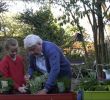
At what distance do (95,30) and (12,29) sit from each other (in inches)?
291

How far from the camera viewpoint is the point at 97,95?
434cm

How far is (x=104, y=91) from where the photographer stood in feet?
14.3

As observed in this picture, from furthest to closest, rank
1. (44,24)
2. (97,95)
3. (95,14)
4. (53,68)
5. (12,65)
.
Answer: (44,24) → (95,14) → (12,65) → (53,68) → (97,95)

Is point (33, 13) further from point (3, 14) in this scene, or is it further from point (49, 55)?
point (49, 55)

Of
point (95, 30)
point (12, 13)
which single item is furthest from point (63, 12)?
point (12, 13)

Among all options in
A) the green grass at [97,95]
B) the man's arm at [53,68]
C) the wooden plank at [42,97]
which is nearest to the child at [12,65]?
the man's arm at [53,68]

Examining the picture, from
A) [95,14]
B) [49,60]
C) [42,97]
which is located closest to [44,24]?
[95,14]

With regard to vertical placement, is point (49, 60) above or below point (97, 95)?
above

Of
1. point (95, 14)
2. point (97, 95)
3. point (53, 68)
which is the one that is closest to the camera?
point (97, 95)

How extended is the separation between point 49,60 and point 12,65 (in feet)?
2.47

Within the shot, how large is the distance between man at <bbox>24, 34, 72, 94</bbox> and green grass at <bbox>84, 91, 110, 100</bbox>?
37cm

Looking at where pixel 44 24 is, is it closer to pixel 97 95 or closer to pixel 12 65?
pixel 12 65

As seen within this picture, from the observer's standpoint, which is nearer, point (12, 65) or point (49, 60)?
point (49, 60)

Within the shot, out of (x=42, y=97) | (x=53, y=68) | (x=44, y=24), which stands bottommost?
(x=42, y=97)
